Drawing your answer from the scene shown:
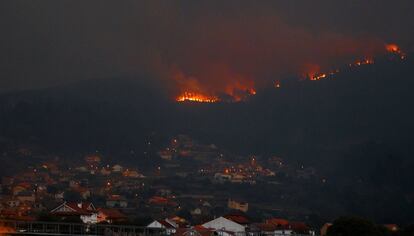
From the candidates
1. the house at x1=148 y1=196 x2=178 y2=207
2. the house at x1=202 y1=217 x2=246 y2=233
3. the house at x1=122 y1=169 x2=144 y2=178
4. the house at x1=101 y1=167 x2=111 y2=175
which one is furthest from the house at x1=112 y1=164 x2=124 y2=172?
the house at x1=202 y1=217 x2=246 y2=233

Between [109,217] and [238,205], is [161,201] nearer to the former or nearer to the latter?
[238,205]

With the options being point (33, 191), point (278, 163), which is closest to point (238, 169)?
point (278, 163)

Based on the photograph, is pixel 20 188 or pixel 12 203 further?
pixel 20 188

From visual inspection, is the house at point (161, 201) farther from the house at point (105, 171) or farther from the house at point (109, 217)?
the house at point (109, 217)

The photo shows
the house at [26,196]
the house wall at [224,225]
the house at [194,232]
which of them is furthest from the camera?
the house at [26,196]

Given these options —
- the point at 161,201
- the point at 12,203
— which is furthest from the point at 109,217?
the point at 161,201

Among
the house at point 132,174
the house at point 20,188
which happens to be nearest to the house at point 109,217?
the house at point 20,188

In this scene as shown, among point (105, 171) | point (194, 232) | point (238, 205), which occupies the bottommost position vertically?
point (194, 232)

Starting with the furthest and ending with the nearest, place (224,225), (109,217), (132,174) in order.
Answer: (132,174)
(109,217)
(224,225)
